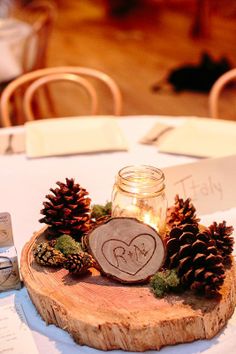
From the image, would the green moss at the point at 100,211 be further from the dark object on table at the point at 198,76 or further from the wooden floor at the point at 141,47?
the dark object on table at the point at 198,76

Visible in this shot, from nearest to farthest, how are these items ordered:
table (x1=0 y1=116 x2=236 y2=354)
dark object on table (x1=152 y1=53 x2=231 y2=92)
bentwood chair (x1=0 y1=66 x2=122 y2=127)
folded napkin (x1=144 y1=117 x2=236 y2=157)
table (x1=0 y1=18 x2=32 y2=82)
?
Answer: table (x1=0 y1=116 x2=236 y2=354)
folded napkin (x1=144 y1=117 x2=236 y2=157)
bentwood chair (x1=0 y1=66 x2=122 y2=127)
table (x1=0 y1=18 x2=32 y2=82)
dark object on table (x1=152 y1=53 x2=231 y2=92)

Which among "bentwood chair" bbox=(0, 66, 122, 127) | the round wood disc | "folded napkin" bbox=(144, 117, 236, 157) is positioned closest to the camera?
the round wood disc

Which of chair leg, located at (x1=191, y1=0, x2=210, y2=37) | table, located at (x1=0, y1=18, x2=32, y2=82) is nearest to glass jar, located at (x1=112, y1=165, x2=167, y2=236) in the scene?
table, located at (x1=0, y1=18, x2=32, y2=82)

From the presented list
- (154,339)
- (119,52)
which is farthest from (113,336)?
(119,52)

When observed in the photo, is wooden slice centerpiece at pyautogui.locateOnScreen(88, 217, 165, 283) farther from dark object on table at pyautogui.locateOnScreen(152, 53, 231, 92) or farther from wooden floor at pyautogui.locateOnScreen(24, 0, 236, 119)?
dark object on table at pyautogui.locateOnScreen(152, 53, 231, 92)

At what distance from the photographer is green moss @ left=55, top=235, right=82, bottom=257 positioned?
98cm

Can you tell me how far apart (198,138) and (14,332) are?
911 mm

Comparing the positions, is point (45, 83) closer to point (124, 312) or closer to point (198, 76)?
point (124, 312)

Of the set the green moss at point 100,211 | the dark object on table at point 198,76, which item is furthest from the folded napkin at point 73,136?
the dark object on table at point 198,76

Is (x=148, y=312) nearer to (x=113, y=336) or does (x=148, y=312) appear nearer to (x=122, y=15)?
(x=113, y=336)

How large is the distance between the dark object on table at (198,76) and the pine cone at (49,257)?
11.2ft

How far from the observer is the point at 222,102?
395 cm

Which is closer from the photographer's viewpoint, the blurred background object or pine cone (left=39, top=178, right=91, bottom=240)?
pine cone (left=39, top=178, right=91, bottom=240)

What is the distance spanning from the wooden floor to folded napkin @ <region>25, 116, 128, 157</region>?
2048 millimetres
